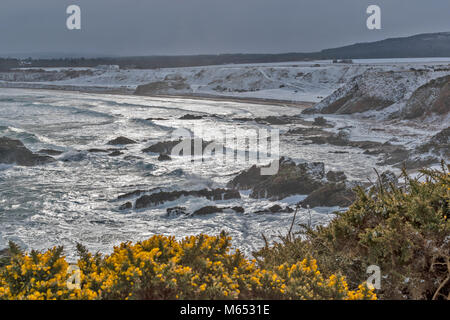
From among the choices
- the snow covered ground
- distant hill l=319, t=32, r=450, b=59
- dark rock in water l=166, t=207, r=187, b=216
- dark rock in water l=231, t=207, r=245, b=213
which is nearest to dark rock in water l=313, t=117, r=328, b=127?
the snow covered ground

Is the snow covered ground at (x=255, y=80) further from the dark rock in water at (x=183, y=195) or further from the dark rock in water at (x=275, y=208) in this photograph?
the dark rock in water at (x=275, y=208)

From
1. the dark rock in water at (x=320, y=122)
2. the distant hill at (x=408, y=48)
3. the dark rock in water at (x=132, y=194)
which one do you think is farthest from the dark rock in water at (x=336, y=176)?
the distant hill at (x=408, y=48)

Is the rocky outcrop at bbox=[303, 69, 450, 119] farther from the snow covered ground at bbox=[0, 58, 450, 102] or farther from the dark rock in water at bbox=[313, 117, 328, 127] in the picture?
the snow covered ground at bbox=[0, 58, 450, 102]

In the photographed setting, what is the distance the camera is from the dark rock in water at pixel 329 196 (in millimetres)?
12762

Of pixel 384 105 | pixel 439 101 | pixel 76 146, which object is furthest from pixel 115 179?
Result: pixel 384 105

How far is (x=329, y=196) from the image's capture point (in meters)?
13.1

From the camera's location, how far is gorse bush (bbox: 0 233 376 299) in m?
3.06

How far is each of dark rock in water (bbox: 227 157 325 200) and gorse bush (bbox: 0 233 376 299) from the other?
10.9 meters

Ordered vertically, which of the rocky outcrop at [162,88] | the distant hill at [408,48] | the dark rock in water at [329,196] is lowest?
the dark rock in water at [329,196]

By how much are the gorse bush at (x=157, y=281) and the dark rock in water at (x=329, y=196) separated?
954 cm

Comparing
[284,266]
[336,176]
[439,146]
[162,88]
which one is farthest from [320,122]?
[162,88]

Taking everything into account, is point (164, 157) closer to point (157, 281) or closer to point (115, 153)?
point (115, 153)

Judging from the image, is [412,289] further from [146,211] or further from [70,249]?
[146,211]
